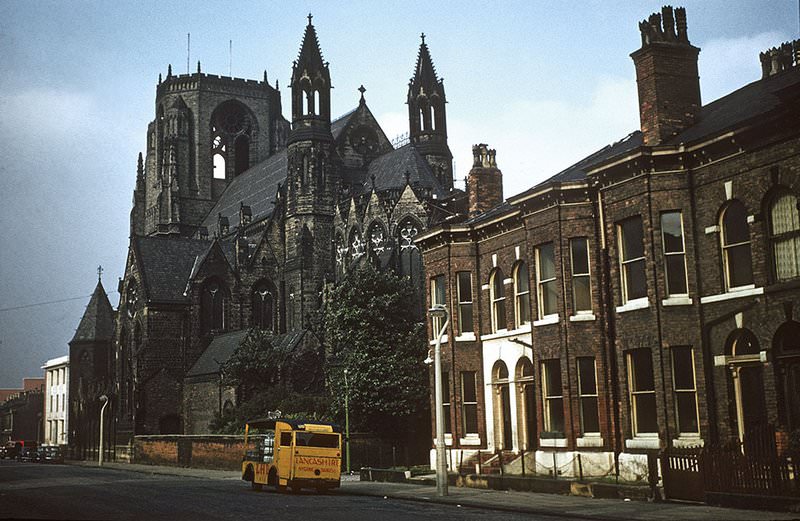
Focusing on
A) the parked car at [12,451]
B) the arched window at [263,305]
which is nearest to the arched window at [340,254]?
the arched window at [263,305]

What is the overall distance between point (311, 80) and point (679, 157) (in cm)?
5200

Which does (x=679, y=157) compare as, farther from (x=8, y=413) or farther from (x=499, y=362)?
(x=8, y=413)

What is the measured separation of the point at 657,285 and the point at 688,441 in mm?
4177

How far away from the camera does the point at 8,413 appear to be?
433ft

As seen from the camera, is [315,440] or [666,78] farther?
[315,440]

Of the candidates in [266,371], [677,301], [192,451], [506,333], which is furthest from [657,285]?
[266,371]

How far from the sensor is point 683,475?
76.6ft

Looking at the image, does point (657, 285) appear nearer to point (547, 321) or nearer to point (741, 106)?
point (547, 321)

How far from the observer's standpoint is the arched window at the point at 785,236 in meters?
23.4

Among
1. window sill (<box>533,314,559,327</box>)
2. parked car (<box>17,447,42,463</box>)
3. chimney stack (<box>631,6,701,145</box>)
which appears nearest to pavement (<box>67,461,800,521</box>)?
window sill (<box>533,314,559,327</box>)

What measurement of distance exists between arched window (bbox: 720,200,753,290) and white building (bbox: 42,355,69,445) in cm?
9410

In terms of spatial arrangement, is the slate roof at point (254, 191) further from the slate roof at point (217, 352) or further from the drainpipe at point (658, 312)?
the drainpipe at point (658, 312)

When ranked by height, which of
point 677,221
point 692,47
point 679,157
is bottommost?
point 677,221

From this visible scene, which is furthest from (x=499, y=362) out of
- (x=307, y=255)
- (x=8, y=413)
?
(x=8, y=413)
